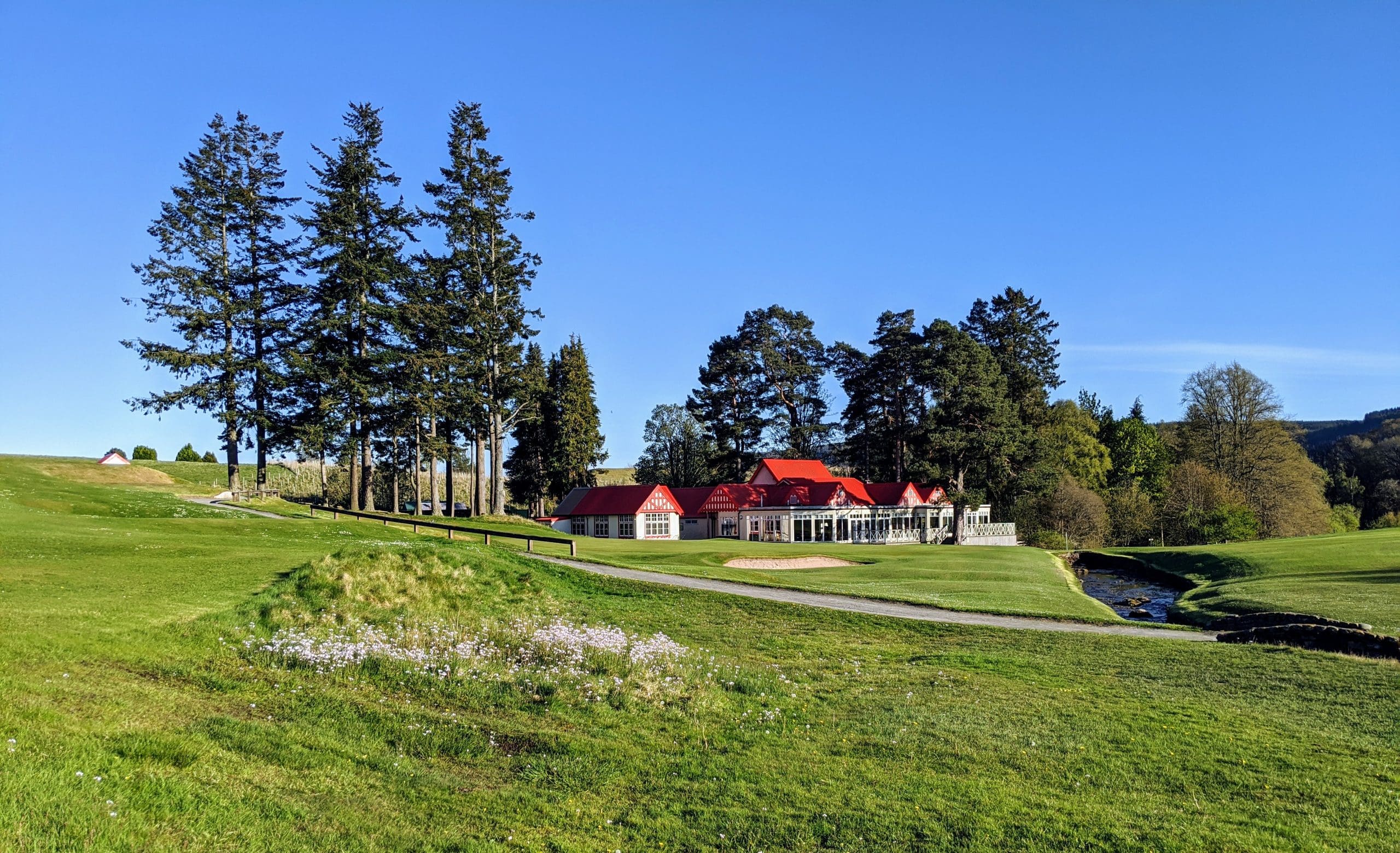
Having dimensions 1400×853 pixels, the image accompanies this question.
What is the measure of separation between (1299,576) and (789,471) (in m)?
43.2

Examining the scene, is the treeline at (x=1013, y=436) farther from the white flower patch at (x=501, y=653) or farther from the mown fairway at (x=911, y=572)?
the white flower patch at (x=501, y=653)

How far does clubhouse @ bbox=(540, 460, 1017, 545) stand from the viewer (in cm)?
6806

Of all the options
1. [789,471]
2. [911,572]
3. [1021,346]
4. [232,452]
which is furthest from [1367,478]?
[232,452]

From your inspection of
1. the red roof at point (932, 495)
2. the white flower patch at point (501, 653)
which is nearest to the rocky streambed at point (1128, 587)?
the red roof at point (932, 495)

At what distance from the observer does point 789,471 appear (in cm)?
7238

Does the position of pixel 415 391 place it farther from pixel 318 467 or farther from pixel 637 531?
pixel 318 467

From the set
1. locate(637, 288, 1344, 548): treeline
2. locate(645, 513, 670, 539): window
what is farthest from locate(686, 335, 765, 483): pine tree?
locate(645, 513, 670, 539): window

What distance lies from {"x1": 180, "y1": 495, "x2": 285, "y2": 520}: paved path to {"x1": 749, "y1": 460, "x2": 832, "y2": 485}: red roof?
39.4 metres

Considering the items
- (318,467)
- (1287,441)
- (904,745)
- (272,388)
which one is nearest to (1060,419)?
(1287,441)

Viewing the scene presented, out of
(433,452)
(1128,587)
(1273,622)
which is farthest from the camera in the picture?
(433,452)

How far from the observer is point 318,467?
86.6 metres

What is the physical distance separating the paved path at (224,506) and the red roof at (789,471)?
39445 millimetres

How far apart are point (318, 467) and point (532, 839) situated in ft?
289

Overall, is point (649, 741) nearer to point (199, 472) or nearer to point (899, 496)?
point (899, 496)
